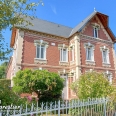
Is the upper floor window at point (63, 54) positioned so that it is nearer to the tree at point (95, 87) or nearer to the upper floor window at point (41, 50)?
the upper floor window at point (41, 50)

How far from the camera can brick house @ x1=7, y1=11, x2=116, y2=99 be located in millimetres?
13312

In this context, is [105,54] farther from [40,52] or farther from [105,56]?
[40,52]

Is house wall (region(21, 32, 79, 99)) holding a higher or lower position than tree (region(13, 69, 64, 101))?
higher

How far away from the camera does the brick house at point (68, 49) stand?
43.7 ft

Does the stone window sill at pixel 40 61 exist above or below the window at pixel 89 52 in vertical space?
below

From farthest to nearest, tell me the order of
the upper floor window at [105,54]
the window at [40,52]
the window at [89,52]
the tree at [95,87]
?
the upper floor window at [105,54]
the window at [89,52]
the window at [40,52]
the tree at [95,87]

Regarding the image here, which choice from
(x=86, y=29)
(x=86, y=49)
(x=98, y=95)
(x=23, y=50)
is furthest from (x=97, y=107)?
(x=86, y=29)

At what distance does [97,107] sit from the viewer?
5516mm

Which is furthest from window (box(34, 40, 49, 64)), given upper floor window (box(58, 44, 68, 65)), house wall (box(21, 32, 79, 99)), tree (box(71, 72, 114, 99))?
tree (box(71, 72, 114, 99))

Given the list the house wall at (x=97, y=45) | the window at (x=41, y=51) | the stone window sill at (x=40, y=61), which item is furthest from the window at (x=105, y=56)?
the stone window sill at (x=40, y=61)

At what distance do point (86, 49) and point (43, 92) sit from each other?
7.98 m

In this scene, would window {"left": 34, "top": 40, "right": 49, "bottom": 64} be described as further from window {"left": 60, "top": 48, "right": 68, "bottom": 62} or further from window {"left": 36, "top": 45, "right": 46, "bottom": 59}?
window {"left": 60, "top": 48, "right": 68, "bottom": 62}

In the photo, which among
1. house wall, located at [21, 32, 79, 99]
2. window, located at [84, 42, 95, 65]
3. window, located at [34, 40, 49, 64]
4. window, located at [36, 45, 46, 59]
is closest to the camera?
house wall, located at [21, 32, 79, 99]

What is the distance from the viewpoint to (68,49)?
15781mm
